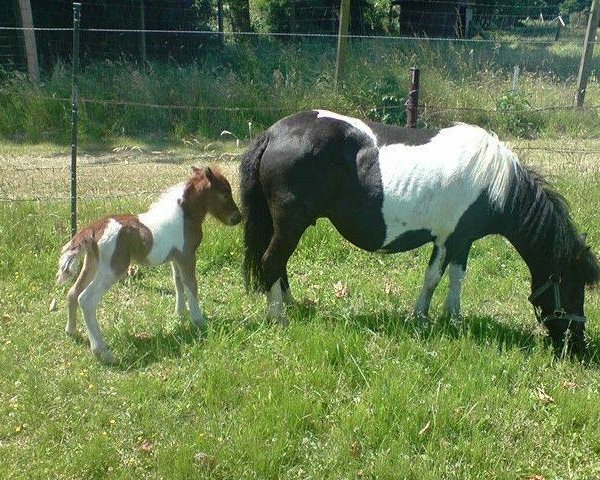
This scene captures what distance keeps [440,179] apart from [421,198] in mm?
174

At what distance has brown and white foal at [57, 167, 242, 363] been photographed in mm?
4176

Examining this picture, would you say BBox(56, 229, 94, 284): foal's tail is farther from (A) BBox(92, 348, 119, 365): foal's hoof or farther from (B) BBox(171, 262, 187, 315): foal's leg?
(B) BBox(171, 262, 187, 315): foal's leg


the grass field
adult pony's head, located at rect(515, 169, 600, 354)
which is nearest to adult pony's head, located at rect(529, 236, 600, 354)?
adult pony's head, located at rect(515, 169, 600, 354)

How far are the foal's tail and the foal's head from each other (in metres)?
0.69

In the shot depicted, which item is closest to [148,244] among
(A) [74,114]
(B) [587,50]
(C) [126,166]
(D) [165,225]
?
(D) [165,225]

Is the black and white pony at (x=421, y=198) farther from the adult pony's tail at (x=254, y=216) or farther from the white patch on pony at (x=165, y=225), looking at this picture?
the white patch on pony at (x=165, y=225)

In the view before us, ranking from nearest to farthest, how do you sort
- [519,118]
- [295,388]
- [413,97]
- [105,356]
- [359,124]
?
[295,388]
[105,356]
[359,124]
[413,97]
[519,118]

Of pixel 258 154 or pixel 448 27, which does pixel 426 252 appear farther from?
pixel 448 27

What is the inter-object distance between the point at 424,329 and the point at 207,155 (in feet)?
20.1

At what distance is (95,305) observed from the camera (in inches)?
165

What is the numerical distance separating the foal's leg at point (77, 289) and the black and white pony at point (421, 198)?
45.8 inches

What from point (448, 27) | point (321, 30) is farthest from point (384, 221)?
point (448, 27)

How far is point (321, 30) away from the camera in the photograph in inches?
768

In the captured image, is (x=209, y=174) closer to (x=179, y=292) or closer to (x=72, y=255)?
(x=179, y=292)
